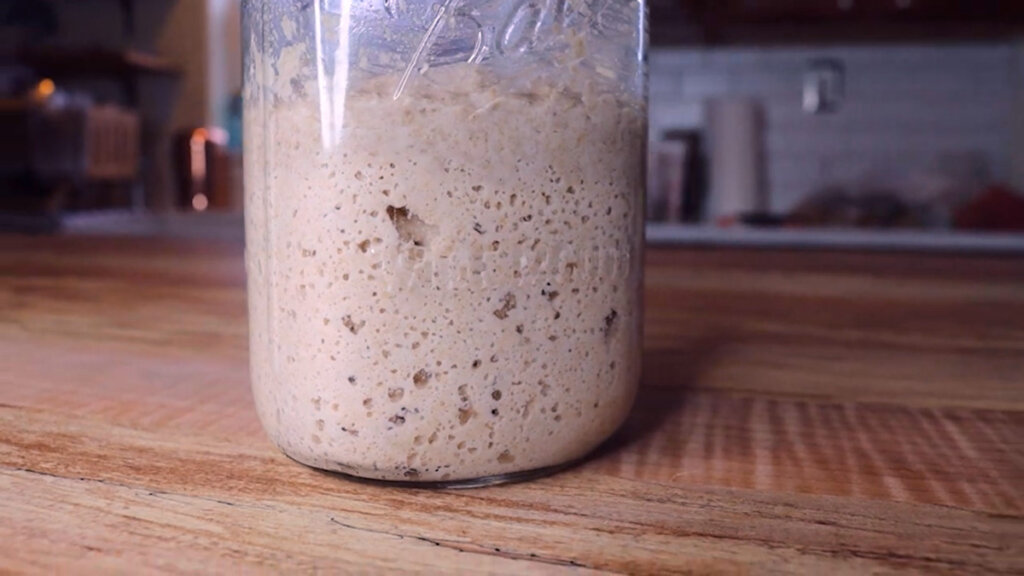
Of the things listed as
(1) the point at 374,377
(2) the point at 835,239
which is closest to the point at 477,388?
(1) the point at 374,377

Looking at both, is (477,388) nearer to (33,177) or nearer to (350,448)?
(350,448)

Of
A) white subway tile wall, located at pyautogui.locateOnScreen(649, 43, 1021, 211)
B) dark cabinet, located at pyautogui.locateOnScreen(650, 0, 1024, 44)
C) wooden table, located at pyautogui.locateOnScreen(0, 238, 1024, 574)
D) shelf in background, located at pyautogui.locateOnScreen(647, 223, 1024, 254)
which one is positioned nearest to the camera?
wooden table, located at pyautogui.locateOnScreen(0, 238, 1024, 574)

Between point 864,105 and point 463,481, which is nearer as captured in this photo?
point 463,481

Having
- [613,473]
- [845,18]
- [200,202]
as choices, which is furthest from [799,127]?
[613,473]

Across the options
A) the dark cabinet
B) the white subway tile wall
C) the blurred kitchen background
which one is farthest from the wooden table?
the white subway tile wall

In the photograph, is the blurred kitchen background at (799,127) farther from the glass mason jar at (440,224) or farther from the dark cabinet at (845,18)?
the glass mason jar at (440,224)

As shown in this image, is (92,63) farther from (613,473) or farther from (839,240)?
(613,473)

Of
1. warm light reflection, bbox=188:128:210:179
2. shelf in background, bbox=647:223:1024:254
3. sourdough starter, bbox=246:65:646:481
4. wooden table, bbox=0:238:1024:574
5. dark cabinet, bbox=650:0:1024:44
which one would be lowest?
wooden table, bbox=0:238:1024:574

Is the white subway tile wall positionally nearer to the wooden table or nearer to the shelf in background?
the shelf in background
